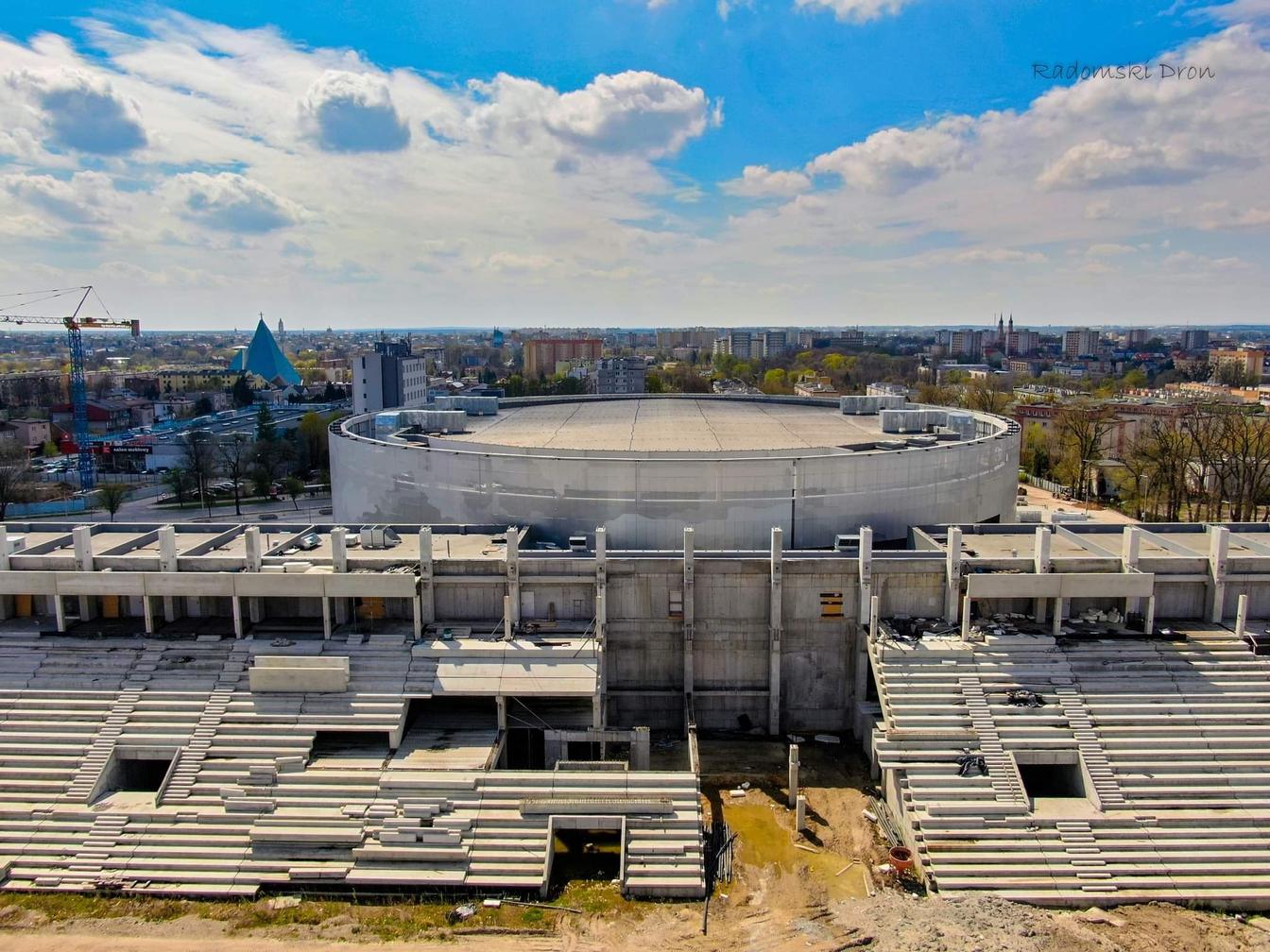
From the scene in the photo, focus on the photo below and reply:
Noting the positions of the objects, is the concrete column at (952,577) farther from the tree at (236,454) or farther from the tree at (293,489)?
the tree at (236,454)

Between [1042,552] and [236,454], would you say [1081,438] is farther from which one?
[236,454]

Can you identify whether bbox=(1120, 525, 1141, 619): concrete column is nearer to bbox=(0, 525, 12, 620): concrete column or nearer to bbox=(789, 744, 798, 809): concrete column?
bbox=(789, 744, 798, 809): concrete column

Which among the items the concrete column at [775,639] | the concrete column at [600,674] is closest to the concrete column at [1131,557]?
the concrete column at [775,639]

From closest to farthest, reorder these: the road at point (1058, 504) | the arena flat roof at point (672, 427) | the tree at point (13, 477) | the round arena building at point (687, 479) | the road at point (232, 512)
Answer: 1. the round arena building at point (687, 479)
2. the arena flat roof at point (672, 427)
3. the road at point (1058, 504)
4. the road at point (232, 512)
5. the tree at point (13, 477)

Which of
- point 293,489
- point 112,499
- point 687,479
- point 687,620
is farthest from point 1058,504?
point 112,499

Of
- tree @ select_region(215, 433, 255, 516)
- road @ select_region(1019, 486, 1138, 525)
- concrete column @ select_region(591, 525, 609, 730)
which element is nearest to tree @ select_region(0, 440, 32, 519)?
tree @ select_region(215, 433, 255, 516)

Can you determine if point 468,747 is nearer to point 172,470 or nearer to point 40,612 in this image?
point 40,612
